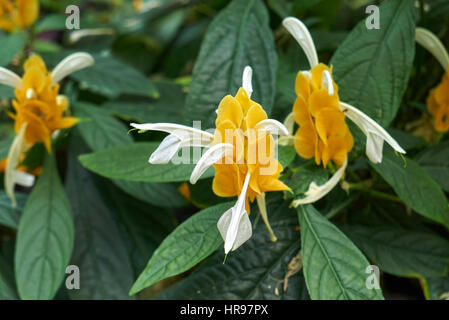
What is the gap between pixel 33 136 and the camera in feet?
2.23

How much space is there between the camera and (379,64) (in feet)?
1.86

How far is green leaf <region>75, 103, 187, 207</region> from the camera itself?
Answer: 0.74 m

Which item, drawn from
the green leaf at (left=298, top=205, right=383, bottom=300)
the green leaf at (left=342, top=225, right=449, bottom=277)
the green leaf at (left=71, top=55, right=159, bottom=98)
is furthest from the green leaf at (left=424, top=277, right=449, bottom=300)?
the green leaf at (left=71, top=55, right=159, bottom=98)

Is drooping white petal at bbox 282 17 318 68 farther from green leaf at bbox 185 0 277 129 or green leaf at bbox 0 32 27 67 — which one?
green leaf at bbox 0 32 27 67

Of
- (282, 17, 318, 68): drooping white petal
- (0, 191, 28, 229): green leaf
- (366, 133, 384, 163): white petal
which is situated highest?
(282, 17, 318, 68): drooping white petal

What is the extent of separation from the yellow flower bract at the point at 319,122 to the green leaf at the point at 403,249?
191mm

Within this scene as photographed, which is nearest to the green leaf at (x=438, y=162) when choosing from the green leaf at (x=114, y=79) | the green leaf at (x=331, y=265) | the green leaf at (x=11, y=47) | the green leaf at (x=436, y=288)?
the green leaf at (x=436, y=288)

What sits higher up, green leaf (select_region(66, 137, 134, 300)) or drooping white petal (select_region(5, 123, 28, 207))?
drooping white petal (select_region(5, 123, 28, 207))

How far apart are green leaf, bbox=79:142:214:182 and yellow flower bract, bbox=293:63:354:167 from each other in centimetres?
12

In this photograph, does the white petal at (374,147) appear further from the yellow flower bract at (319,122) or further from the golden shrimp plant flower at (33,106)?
the golden shrimp plant flower at (33,106)

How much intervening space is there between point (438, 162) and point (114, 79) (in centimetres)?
62

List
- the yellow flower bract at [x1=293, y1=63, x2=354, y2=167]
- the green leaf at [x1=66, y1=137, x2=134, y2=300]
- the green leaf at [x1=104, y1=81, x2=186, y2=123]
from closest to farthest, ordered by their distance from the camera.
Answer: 1. the yellow flower bract at [x1=293, y1=63, x2=354, y2=167]
2. the green leaf at [x1=66, y1=137, x2=134, y2=300]
3. the green leaf at [x1=104, y1=81, x2=186, y2=123]
